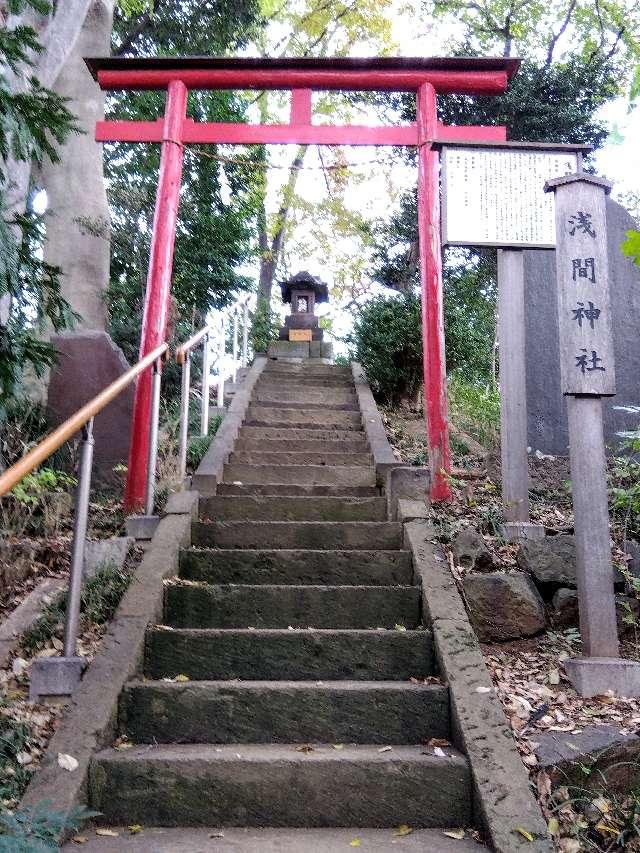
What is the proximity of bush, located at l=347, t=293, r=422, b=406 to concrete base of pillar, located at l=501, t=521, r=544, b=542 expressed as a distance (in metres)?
4.49

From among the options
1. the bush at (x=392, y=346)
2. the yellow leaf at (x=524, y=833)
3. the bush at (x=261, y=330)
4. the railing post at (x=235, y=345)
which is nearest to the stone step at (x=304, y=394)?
the bush at (x=392, y=346)

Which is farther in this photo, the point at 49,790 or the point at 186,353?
the point at 186,353

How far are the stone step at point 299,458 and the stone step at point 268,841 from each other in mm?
3666

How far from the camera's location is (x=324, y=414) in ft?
25.1

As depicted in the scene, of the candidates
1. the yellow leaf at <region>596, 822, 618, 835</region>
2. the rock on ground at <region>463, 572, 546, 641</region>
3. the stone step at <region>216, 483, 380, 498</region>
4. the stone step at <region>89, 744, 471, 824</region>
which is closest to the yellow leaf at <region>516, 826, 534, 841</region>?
the stone step at <region>89, 744, 471, 824</region>

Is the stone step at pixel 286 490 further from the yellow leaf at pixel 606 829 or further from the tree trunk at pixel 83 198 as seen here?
the tree trunk at pixel 83 198

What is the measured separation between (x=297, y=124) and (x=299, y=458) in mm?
3246

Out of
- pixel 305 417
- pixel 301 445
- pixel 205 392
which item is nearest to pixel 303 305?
pixel 305 417

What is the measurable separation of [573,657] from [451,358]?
608 centimetres

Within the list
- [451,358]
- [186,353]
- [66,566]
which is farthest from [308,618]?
[451,358]

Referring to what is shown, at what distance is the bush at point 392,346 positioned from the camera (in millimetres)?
8695

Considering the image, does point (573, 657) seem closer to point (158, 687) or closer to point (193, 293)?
point (158, 687)

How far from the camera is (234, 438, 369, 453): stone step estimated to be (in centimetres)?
647

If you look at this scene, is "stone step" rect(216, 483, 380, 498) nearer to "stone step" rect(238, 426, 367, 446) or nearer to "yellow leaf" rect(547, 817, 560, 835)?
"stone step" rect(238, 426, 367, 446)
